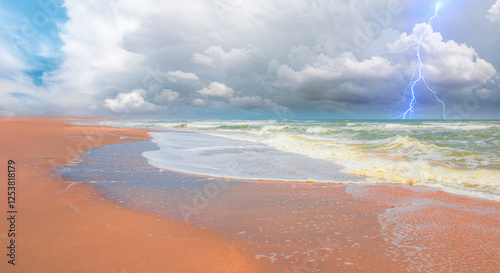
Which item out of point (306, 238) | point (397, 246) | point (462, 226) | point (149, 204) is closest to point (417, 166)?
point (462, 226)

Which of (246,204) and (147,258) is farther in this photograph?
(246,204)

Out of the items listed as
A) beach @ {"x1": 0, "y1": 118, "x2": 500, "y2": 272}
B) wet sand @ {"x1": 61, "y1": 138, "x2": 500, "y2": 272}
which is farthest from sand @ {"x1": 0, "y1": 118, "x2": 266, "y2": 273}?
wet sand @ {"x1": 61, "y1": 138, "x2": 500, "y2": 272}

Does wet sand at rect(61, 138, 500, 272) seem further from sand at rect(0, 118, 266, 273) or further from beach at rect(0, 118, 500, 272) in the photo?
sand at rect(0, 118, 266, 273)

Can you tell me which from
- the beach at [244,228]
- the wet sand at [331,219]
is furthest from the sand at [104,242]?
the wet sand at [331,219]

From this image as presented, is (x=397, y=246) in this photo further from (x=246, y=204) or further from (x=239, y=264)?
(x=246, y=204)

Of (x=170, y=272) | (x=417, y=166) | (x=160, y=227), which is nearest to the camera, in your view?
(x=170, y=272)

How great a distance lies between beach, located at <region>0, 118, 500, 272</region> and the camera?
8.57ft

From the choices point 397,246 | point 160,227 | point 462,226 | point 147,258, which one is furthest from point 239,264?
point 462,226

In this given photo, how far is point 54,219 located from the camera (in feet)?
11.6

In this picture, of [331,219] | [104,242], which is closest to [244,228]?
[331,219]

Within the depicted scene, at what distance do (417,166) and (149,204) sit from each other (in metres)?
7.54

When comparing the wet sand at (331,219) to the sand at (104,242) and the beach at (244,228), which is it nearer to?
the beach at (244,228)

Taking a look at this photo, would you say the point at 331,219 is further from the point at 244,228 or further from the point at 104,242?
the point at 104,242

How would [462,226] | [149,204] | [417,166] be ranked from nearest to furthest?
[462,226]
[149,204]
[417,166]
